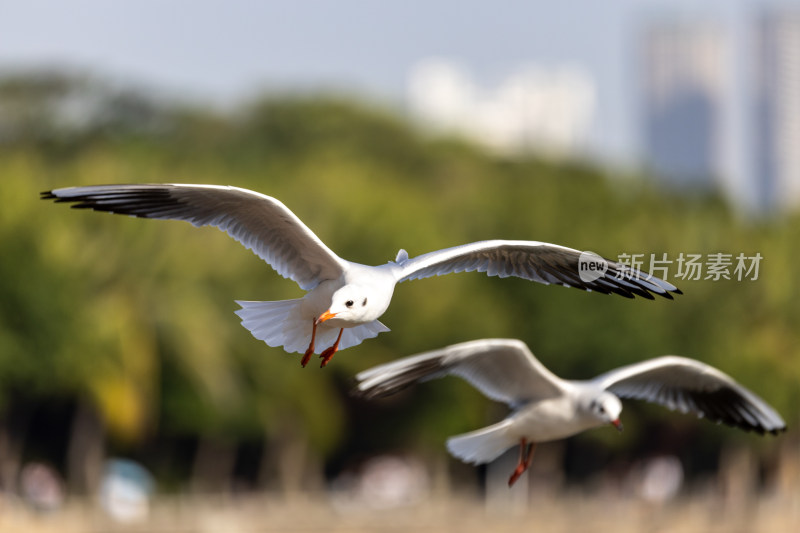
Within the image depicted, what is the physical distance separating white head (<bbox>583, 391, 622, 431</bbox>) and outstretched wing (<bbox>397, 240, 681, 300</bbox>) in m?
1.11

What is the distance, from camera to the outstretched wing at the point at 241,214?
506 inches

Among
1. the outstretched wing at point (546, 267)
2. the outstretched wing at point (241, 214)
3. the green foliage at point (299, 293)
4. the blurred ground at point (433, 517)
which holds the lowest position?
the blurred ground at point (433, 517)

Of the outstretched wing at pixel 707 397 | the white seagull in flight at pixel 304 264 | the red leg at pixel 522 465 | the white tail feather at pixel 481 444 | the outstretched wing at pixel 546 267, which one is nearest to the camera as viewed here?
the white seagull in flight at pixel 304 264

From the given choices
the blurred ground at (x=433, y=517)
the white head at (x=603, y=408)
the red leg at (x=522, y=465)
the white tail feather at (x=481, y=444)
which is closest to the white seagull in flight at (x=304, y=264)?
the white head at (x=603, y=408)

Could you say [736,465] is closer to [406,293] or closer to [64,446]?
[406,293]

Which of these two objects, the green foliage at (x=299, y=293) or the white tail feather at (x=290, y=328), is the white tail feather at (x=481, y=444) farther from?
the green foliage at (x=299, y=293)

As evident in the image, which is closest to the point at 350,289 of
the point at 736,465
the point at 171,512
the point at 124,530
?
the point at 124,530

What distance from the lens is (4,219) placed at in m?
38.5

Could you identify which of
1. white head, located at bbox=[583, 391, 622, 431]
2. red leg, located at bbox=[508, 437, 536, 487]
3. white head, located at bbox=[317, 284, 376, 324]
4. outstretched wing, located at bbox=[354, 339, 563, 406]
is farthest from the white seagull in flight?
red leg, located at bbox=[508, 437, 536, 487]

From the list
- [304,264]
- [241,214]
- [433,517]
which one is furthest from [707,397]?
[433,517]

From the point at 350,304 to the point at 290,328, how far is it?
3.40 ft

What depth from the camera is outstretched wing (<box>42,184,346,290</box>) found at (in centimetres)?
1284

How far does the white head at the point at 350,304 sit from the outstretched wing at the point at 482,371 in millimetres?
1853

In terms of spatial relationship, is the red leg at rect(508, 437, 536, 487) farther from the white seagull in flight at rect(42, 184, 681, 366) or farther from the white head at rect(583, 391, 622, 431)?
the white seagull in flight at rect(42, 184, 681, 366)
